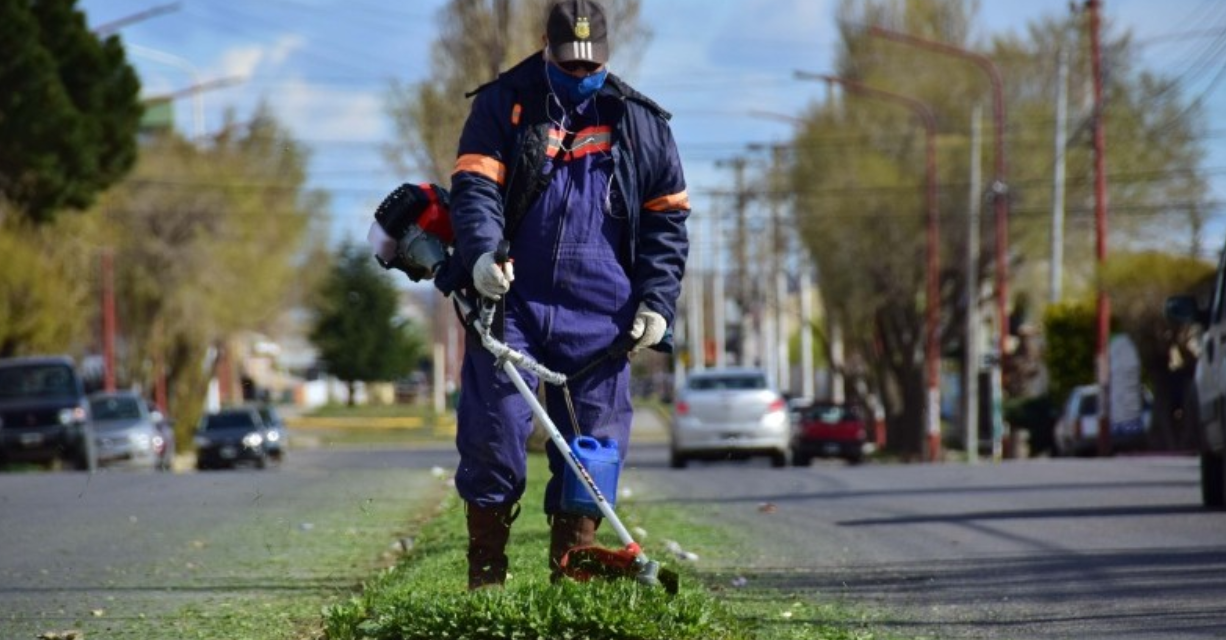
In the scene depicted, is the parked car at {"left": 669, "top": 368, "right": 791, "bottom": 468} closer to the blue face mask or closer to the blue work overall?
the blue work overall

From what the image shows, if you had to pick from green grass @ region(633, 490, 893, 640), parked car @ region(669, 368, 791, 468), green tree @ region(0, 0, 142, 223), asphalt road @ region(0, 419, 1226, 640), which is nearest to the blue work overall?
green grass @ region(633, 490, 893, 640)

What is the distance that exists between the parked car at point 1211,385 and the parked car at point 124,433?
25.8m

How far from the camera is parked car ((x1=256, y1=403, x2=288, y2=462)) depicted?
1845 inches

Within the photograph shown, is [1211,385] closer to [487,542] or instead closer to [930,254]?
[487,542]

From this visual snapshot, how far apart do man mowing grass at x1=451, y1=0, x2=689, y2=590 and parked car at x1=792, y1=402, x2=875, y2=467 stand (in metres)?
40.2

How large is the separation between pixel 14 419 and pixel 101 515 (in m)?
20.3

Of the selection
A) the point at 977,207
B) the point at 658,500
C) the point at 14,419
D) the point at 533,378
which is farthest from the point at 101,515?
the point at 977,207

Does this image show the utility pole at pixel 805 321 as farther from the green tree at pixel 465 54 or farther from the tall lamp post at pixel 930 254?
the green tree at pixel 465 54

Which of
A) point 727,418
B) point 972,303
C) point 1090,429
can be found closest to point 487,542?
point 727,418

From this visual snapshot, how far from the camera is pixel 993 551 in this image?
12.1 meters

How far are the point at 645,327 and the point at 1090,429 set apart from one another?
39995 millimetres

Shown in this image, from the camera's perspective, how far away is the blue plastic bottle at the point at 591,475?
6887 millimetres

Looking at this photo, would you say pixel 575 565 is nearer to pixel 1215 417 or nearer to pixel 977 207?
pixel 1215 417

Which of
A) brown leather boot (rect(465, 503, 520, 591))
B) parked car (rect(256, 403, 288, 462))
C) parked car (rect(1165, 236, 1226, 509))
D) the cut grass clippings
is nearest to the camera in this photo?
the cut grass clippings
